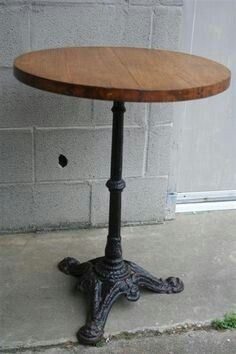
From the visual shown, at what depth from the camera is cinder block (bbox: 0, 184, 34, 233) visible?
311 centimetres

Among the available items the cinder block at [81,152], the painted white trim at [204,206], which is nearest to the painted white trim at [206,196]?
the painted white trim at [204,206]

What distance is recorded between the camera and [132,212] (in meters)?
3.35

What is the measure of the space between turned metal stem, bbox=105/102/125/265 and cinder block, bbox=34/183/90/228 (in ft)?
2.32

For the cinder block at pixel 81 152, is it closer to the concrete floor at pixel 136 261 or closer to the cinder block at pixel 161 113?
the cinder block at pixel 161 113

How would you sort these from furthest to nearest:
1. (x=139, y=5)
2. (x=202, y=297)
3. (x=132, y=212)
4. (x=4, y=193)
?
1. (x=132, y=212)
2. (x=4, y=193)
3. (x=139, y=5)
4. (x=202, y=297)

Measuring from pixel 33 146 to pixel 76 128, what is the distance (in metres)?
0.27

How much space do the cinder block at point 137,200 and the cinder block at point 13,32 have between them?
90cm

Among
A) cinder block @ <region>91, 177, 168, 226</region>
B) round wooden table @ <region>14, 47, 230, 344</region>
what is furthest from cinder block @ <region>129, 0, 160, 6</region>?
cinder block @ <region>91, 177, 168, 226</region>

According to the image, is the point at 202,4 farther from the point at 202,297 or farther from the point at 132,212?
the point at 202,297

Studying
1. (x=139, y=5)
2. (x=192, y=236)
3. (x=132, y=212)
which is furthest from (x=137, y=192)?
(x=139, y=5)

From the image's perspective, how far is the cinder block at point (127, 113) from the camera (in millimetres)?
3037

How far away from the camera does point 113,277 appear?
253cm

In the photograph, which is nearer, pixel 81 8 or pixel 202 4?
pixel 81 8

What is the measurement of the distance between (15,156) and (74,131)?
0.37 meters
